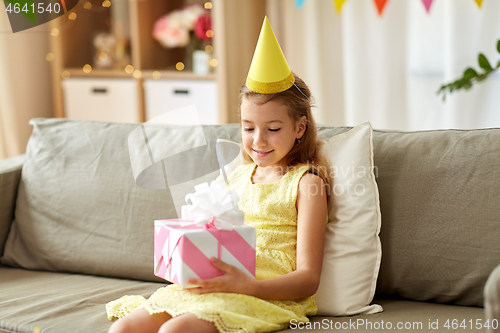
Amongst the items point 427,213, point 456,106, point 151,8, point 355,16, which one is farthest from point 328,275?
point 151,8

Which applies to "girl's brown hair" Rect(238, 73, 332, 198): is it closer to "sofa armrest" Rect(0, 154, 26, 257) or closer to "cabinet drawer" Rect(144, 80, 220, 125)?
"sofa armrest" Rect(0, 154, 26, 257)

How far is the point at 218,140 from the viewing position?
154 centimetres

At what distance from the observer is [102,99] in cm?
329

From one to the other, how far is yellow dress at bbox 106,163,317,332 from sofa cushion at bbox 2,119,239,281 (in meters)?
0.23

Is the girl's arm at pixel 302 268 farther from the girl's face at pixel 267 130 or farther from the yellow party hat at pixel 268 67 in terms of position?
the yellow party hat at pixel 268 67

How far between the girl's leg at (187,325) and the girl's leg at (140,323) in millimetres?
52

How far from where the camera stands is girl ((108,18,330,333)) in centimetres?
115

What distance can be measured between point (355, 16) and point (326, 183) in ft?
5.46

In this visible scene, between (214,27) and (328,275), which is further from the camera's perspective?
(214,27)

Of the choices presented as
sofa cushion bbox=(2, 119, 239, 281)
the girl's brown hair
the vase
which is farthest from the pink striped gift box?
the vase

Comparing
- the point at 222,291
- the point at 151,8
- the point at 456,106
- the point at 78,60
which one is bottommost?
the point at 222,291

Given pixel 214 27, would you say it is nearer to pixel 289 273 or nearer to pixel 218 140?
pixel 218 140

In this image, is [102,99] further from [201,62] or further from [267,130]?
[267,130]

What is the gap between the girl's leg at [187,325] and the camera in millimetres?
1087
